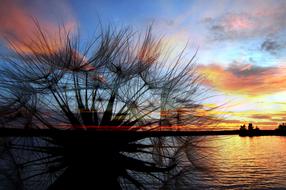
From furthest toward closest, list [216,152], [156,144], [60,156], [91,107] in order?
[216,152] → [156,144] → [91,107] → [60,156]

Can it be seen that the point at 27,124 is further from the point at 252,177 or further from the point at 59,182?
the point at 252,177

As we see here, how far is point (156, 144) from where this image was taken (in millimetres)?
6547

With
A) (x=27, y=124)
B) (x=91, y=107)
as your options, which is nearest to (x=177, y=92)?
(x=91, y=107)

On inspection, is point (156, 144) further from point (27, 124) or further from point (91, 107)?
point (27, 124)

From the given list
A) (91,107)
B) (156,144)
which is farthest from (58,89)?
(156,144)

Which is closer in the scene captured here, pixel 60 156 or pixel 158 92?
pixel 60 156

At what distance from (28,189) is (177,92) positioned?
3790 millimetres

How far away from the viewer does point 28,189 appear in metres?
6.72

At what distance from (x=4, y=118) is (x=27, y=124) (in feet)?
2.06

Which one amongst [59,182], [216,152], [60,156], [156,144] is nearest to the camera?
[59,182]

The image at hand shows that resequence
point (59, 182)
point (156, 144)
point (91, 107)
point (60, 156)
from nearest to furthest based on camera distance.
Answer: point (59, 182)
point (60, 156)
point (91, 107)
point (156, 144)

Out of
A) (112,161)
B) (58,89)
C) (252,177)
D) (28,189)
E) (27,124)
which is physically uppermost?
(58,89)

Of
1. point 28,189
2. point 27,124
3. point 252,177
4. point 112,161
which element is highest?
point 27,124

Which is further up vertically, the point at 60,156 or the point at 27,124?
the point at 27,124
